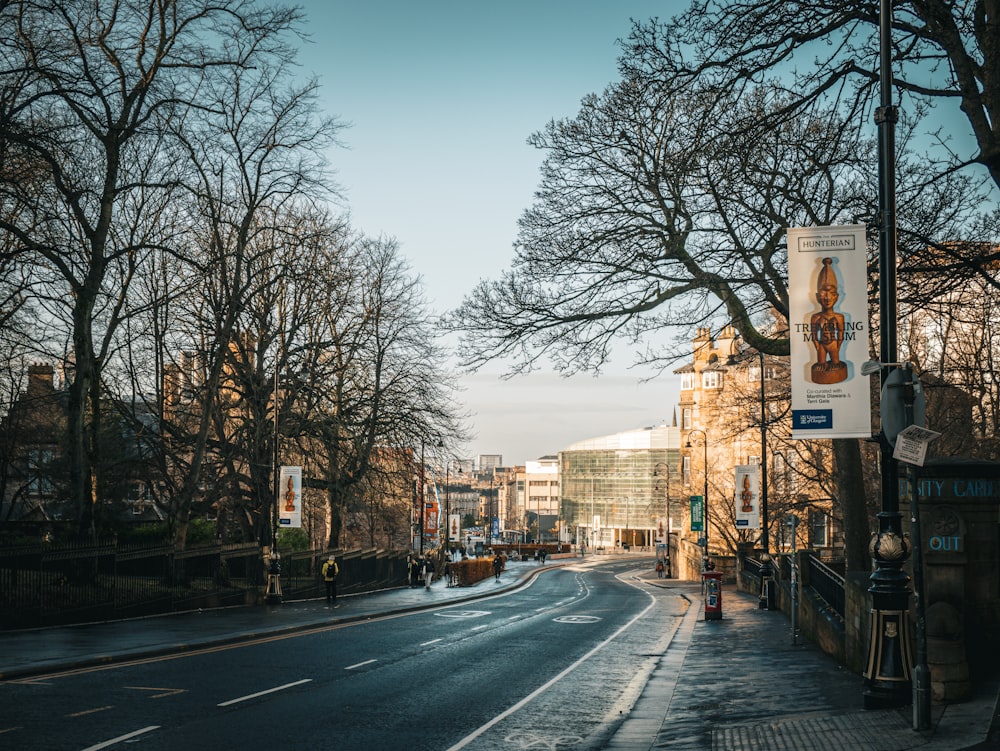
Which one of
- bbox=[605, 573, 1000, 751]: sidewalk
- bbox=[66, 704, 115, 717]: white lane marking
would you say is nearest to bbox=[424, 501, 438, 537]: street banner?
bbox=[605, 573, 1000, 751]: sidewalk

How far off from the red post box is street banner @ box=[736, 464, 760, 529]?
1019cm

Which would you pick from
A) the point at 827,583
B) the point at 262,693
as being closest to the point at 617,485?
the point at 827,583

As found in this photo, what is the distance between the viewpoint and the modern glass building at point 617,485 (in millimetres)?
182375

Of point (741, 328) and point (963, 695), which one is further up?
point (741, 328)

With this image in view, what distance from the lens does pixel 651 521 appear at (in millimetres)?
178750

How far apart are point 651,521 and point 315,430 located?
14290 centimetres

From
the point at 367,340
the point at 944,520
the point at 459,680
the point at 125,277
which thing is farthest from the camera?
the point at 367,340

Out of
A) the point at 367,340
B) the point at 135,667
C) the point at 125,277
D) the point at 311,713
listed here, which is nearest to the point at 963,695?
the point at 311,713

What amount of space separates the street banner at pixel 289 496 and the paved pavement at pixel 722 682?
3.23 metres

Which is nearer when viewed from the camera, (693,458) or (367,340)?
(367,340)

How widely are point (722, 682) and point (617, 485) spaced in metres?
174

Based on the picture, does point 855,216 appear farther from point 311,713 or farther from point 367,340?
point 367,340

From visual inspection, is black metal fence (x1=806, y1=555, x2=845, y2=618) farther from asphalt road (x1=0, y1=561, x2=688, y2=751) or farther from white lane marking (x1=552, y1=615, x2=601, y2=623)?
white lane marking (x1=552, y1=615, x2=601, y2=623)

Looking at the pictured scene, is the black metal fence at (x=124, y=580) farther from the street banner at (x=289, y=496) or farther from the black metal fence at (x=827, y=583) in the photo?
the black metal fence at (x=827, y=583)
